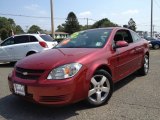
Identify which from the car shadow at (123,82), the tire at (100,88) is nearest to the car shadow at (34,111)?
the tire at (100,88)

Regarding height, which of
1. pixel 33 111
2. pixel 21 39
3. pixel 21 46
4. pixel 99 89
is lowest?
pixel 33 111

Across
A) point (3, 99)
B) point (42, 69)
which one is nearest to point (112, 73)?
point (42, 69)

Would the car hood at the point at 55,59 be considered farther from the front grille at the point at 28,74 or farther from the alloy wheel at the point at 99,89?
the alloy wheel at the point at 99,89

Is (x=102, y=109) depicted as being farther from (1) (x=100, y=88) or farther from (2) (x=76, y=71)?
(2) (x=76, y=71)

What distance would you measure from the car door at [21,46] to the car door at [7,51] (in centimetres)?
23

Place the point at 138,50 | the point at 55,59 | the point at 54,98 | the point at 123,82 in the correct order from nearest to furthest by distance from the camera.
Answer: the point at 54,98 < the point at 55,59 < the point at 123,82 < the point at 138,50

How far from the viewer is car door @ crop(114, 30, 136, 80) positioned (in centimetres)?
556

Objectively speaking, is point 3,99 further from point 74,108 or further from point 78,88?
point 78,88

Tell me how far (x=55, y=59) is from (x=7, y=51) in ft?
27.0

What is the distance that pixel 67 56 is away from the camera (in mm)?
4672

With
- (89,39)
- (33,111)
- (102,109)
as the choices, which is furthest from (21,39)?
(102,109)

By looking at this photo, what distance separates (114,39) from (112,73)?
880 millimetres

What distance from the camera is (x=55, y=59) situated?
15.0 feet

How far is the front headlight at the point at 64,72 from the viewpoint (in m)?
4.23
